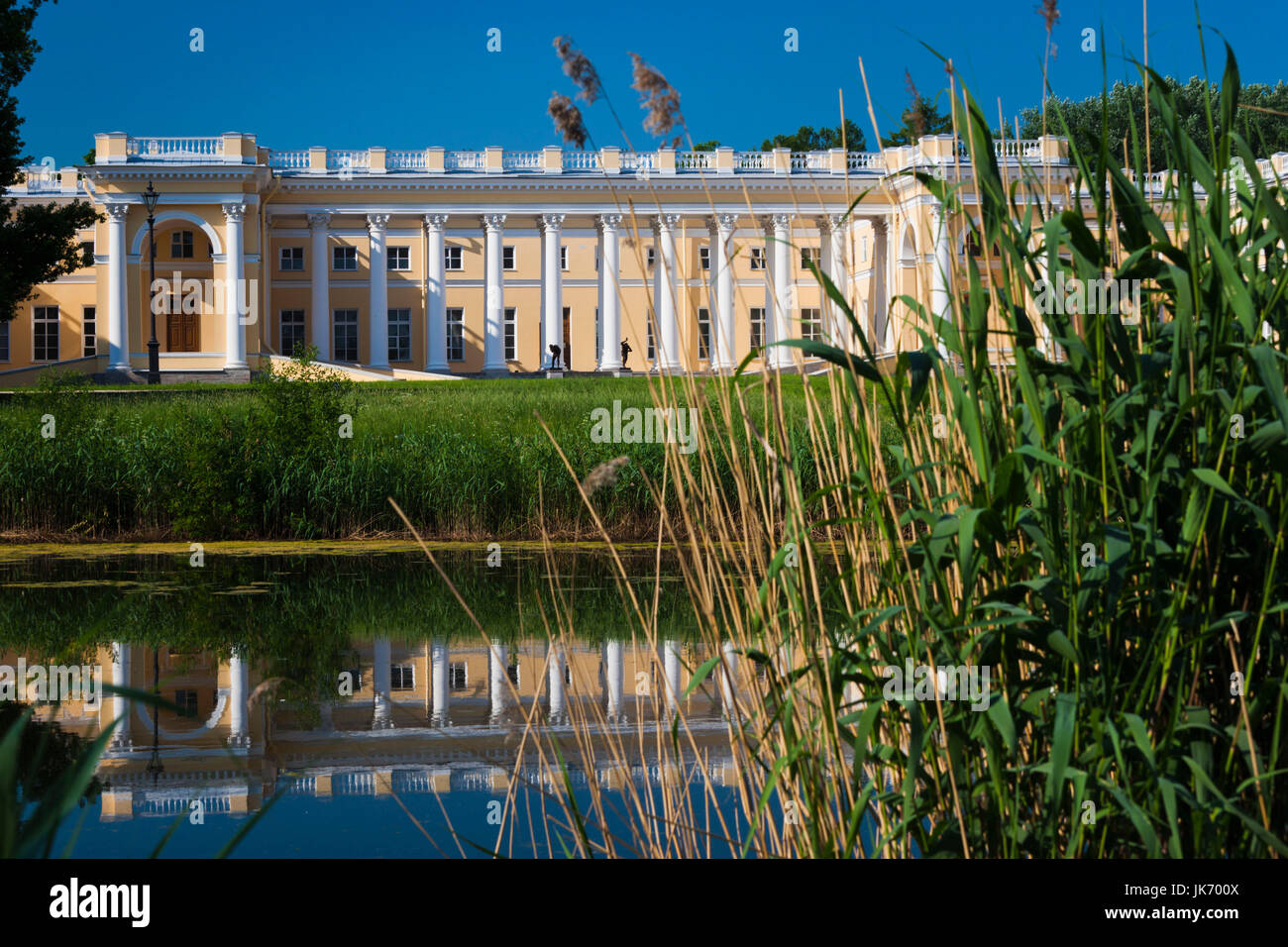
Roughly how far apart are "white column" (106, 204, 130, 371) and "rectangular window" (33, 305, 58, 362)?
451 cm

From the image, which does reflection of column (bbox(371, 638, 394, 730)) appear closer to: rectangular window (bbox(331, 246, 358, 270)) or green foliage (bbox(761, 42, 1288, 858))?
green foliage (bbox(761, 42, 1288, 858))

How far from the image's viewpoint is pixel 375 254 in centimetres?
4625

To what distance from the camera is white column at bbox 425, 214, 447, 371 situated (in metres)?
46.5

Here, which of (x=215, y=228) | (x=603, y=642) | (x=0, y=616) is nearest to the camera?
(x=603, y=642)

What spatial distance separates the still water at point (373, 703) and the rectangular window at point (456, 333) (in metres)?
38.6

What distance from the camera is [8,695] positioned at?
5.51 meters

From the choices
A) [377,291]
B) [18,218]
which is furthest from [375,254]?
[18,218]

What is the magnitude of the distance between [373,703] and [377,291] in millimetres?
41977

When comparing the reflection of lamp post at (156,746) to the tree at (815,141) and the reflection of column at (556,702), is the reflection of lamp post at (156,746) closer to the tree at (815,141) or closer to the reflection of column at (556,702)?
the reflection of column at (556,702)

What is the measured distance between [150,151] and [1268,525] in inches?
1802

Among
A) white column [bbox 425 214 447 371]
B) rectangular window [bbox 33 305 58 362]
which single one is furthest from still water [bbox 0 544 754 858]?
rectangular window [bbox 33 305 58 362]
